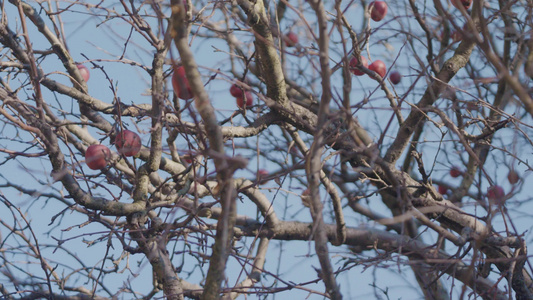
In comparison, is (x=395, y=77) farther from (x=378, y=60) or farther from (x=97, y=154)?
(x=97, y=154)

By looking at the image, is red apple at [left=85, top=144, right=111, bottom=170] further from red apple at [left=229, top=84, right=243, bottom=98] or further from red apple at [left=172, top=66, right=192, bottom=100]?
red apple at [left=229, top=84, right=243, bottom=98]

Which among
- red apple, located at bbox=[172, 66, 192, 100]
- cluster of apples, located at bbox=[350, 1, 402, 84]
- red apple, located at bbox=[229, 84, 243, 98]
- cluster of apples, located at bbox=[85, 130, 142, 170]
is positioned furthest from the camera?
red apple, located at bbox=[229, 84, 243, 98]

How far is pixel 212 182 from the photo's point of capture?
11.1ft

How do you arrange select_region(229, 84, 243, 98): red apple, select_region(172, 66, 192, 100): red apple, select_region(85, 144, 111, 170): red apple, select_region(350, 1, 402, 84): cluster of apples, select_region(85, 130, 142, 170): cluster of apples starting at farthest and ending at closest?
select_region(229, 84, 243, 98): red apple
select_region(350, 1, 402, 84): cluster of apples
select_region(85, 144, 111, 170): red apple
select_region(85, 130, 142, 170): cluster of apples
select_region(172, 66, 192, 100): red apple

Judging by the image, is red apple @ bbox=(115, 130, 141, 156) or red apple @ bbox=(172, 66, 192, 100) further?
red apple @ bbox=(115, 130, 141, 156)

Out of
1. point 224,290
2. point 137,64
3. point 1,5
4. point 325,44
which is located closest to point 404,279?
point 224,290

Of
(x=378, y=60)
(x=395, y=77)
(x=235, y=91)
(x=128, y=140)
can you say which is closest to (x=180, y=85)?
(x=128, y=140)

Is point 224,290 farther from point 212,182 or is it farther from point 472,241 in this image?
point 212,182

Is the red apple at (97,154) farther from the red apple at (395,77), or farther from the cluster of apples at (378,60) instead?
the red apple at (395,77)

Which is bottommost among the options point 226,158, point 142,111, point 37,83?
point 226,158

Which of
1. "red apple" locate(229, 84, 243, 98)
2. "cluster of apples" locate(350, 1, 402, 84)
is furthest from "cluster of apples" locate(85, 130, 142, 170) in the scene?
"cluster of apples" locate(350, 1, 402, 84)

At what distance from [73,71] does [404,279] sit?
6.37ft

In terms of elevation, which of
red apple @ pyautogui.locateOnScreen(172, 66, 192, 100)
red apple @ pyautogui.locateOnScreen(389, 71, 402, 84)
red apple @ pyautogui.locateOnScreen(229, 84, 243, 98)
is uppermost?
red apple @ pyautogui.locateOnScreen(389, 71, 402, 84)

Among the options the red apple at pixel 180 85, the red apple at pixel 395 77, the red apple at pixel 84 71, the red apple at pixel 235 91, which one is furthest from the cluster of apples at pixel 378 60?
the red apple at pixel 84 71
